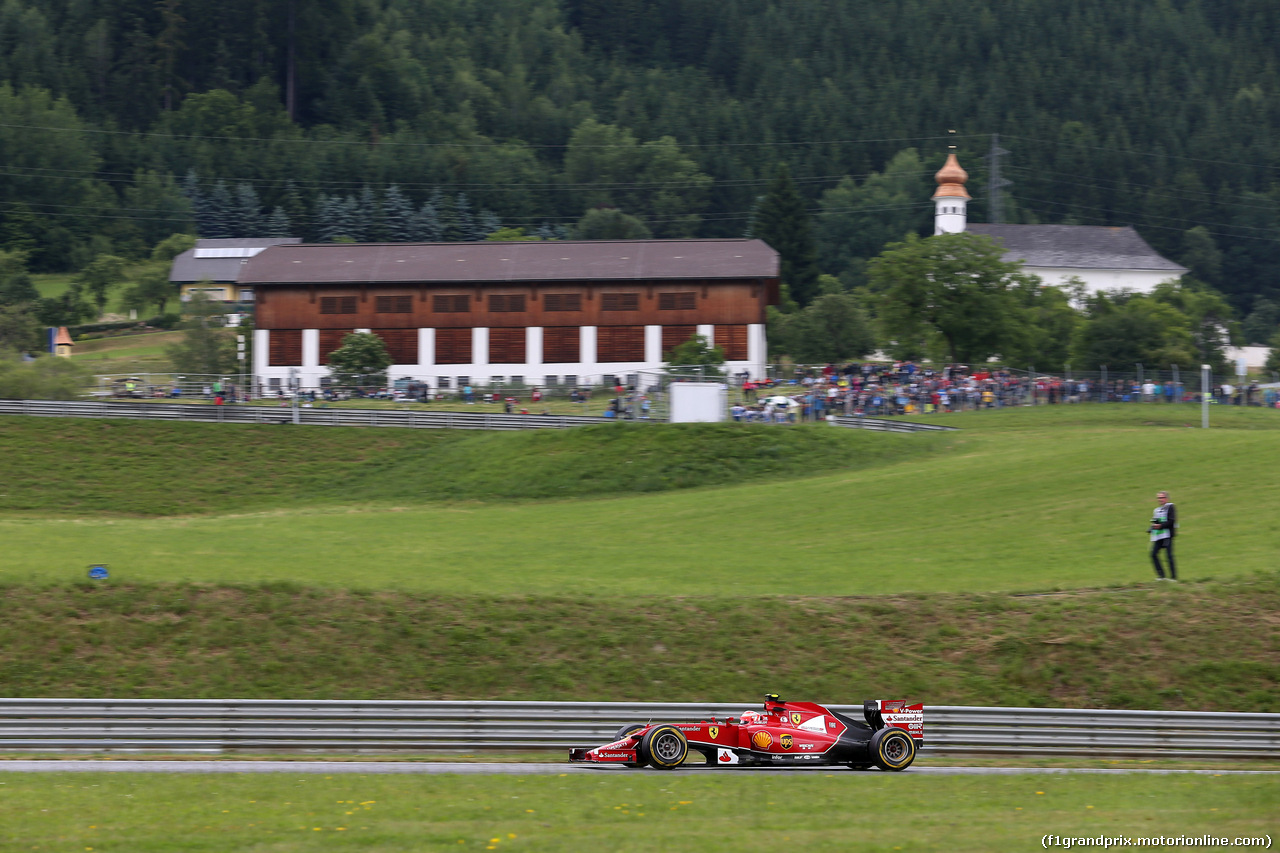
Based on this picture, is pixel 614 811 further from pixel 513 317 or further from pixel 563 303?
pixel 563 303

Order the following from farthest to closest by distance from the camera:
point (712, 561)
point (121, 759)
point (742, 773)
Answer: point (712, 561)
point (121, 759)
point (742, 773)

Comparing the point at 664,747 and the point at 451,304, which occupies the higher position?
the point at 451,304

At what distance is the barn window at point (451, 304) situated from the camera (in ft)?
276

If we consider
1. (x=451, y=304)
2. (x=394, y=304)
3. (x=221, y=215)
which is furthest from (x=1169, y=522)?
(x=221, y=215)

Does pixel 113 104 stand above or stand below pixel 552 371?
above

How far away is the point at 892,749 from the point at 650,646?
6.16m

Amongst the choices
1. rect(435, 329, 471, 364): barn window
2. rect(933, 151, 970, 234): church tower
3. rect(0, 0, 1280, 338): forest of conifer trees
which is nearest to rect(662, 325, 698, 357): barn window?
rect(435, 329, 471, 364): barn window

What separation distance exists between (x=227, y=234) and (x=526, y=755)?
138841 mm

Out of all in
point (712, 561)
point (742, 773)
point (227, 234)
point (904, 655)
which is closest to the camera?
point (742, 773)

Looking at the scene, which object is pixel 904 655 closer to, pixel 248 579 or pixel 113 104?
pixel 248 579

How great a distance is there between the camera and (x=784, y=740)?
17.0 metres

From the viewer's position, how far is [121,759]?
18.0 meters

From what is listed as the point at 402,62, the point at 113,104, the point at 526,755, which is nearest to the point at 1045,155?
the point at 402,62

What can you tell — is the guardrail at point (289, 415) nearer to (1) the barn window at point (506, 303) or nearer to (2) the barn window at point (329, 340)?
(2) the barn window at point (329, 340)
